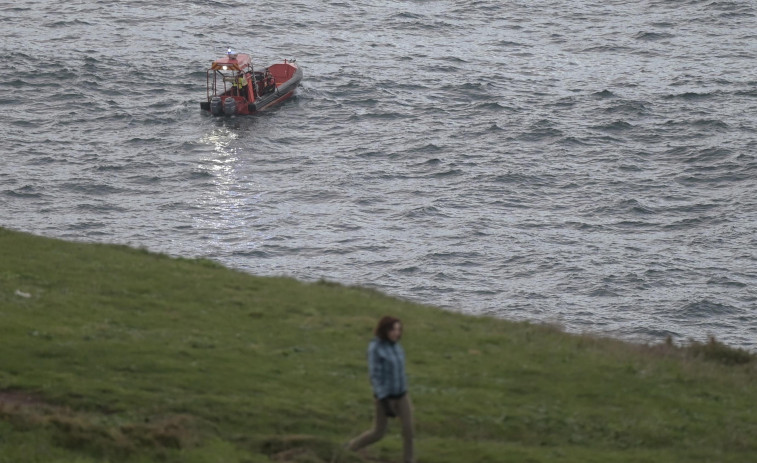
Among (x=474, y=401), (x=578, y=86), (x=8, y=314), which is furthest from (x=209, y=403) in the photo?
(x=578, y=86)

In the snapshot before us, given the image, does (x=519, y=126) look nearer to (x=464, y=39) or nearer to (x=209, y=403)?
(x=464, y=39)

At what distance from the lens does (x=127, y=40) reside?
84.9 m

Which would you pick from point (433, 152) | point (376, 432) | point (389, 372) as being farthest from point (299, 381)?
point (433, 152)

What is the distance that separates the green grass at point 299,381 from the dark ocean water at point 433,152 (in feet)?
56.0

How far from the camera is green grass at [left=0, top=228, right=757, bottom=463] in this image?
1684 cm

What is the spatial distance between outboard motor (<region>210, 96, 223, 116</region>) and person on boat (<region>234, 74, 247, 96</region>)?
1571mm

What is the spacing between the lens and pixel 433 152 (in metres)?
62.2

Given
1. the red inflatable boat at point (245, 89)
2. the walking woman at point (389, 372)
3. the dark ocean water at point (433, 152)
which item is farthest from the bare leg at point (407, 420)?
the red inflatable boat at point (245, 89)

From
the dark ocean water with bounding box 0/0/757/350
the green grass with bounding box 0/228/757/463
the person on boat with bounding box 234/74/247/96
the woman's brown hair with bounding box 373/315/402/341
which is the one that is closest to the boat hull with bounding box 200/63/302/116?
the person on boat with bounding box 234/74/247/96

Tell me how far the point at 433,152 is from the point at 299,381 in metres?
43.5

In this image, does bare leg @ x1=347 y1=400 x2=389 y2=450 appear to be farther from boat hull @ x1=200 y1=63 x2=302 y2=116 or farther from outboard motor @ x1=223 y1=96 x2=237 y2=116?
boat hull @ x1=200 y1=63 x2=302 y2=116

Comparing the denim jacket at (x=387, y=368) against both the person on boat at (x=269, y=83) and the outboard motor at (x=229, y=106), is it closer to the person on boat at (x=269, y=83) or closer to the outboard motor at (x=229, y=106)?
the outboard motor at (x=229, y=106)

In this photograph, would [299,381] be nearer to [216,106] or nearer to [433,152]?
[433,152]

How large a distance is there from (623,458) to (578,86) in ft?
195
